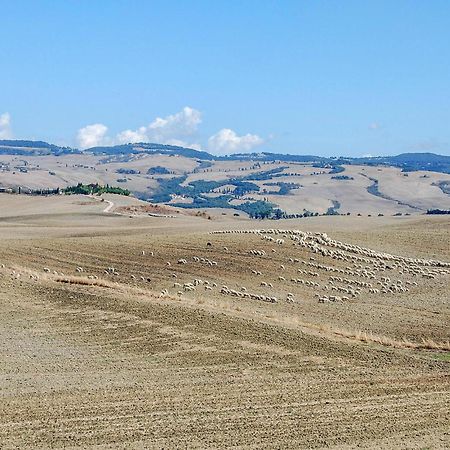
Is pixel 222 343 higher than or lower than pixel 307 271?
lower

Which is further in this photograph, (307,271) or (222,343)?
(307,271)

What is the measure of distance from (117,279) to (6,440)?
29372mm

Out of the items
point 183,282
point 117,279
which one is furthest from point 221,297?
point 117,279

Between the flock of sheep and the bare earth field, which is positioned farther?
the flock of sheep

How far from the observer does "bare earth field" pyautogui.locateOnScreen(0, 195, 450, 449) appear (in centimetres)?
2261

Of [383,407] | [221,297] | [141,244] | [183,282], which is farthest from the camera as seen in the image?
[141,244]

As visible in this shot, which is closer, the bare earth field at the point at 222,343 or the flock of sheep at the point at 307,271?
the bare earth field at the point at 222,343

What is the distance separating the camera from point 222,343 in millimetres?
32875

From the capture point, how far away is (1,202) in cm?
11844

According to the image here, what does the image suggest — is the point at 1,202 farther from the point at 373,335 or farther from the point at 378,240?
the point at 373,335

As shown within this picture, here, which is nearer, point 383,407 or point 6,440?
point 6,440

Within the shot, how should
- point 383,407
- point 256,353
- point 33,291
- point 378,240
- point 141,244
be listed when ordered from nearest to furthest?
point 383,407, point 256,353, point 33,291, point 141,244, point 378,240

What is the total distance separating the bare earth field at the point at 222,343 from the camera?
2261 centimetres

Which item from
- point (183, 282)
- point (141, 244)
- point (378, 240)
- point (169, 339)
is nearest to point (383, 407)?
point (169, 339)
